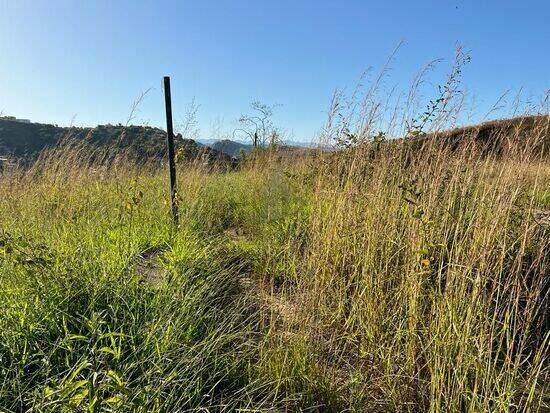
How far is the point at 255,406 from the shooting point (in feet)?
5.07

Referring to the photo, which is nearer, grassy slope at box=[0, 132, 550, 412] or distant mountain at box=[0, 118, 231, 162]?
grassy slope at box=[0, 132, 550, 412]

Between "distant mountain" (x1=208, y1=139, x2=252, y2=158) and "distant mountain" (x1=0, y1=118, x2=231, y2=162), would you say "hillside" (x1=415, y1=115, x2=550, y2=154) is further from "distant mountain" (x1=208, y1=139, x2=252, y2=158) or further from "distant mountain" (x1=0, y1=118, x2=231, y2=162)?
"distant mountain" (x1=208, y1=139, x2=252, y2=158)

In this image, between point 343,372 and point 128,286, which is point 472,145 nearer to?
point 343,372

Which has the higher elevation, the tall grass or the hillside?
the hillside

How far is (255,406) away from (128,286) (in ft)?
3.21

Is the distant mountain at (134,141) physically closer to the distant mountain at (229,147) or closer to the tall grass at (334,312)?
the distant mountain at (229,147)

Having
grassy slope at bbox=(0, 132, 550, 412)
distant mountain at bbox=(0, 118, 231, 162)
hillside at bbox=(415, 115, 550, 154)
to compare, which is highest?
hillside at bbox=(415, 115, 550, 154)

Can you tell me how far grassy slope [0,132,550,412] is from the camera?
1494 mm

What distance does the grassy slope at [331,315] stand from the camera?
4.90ft

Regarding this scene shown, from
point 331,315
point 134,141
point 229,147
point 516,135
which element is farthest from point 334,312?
point 229,147

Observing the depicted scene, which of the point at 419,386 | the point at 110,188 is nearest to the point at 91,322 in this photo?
the point at 419,386

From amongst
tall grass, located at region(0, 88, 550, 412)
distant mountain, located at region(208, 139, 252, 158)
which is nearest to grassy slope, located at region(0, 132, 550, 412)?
tall grass, located at region(0, 88, 550, 412)

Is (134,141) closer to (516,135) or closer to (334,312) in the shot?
(334,312)

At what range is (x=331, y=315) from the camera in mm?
2279
